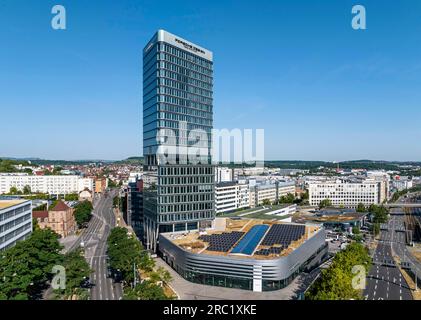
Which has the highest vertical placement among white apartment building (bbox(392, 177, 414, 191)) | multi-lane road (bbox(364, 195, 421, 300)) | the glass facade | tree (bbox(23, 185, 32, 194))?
the glass facade

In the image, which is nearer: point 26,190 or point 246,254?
point 246,254

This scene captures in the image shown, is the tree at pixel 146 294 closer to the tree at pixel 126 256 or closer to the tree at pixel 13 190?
the tree at pixel 126 256

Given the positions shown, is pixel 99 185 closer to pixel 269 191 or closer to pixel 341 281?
pixel 269 191

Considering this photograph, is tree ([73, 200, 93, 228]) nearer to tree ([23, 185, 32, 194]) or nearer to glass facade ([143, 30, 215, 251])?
glass facade ([143, 30, 215, 251])

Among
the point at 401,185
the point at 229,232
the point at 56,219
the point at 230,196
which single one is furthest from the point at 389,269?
the point at 401,185

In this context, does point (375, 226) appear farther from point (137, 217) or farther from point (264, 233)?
point (137, 217)

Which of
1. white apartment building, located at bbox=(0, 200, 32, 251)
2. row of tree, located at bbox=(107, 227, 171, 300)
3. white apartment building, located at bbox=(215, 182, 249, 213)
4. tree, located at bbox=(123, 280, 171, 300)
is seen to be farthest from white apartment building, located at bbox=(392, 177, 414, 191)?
tree, located at bbox=(123, 280, 171, 300)
